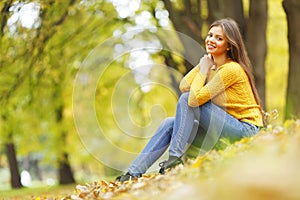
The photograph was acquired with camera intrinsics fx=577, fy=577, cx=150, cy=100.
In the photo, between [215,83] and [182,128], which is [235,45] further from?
[182,128]

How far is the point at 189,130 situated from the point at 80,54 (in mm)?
9863

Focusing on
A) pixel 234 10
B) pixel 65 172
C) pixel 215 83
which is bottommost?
pixel 65 172

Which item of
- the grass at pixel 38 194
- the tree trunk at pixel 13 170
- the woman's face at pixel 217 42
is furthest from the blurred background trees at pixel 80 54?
the grass at pixel 38 194

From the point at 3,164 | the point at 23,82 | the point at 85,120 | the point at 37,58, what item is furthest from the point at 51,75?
the point at 3,164

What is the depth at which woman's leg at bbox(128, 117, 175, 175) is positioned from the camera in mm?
4664

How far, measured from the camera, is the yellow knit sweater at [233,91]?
4820 millimetres

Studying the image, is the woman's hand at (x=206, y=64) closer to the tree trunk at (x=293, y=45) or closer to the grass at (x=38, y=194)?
the grass at (x=38, y=194)

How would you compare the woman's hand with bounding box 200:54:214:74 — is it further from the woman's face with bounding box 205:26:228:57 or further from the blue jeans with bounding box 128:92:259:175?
the blue jeans with bounding box 128:92:259:175

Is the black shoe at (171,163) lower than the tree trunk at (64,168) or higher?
higher

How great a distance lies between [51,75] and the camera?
12.8 m

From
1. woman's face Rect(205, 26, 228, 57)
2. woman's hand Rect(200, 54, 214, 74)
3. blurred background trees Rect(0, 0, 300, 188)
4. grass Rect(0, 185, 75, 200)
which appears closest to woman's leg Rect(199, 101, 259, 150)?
woman's hand Rect(200, 54, 214, 74)

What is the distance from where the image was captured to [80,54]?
14.1 meters

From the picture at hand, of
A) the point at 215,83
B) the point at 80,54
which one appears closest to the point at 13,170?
the point at 80,54

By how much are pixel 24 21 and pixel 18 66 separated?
1686 millimetres
